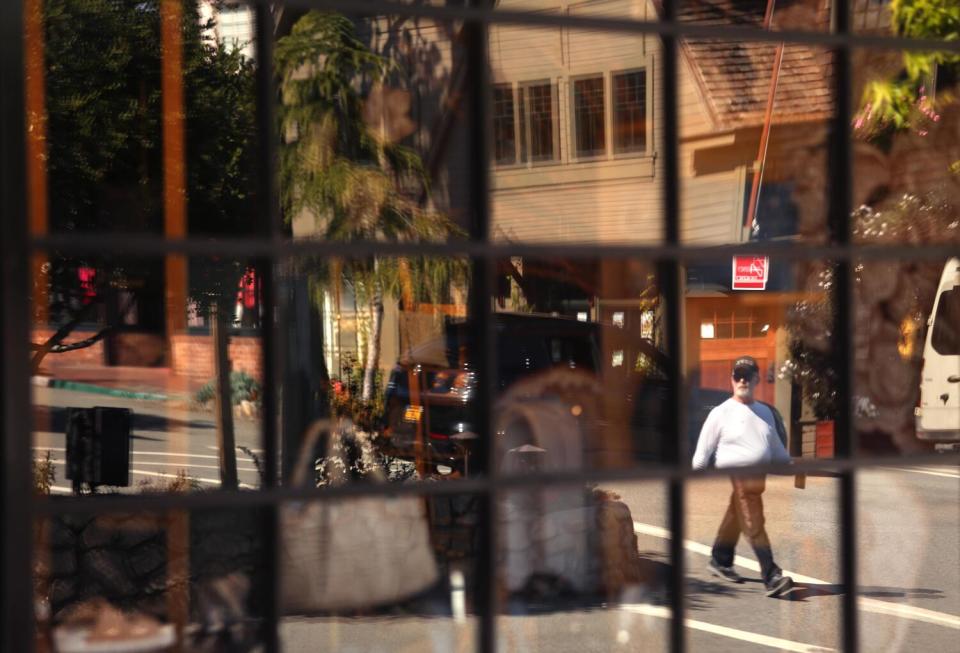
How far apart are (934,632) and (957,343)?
0.76 meters

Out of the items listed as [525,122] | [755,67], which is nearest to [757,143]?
[755,67]

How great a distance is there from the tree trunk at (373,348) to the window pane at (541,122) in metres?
0.49

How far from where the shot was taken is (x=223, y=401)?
2291mm

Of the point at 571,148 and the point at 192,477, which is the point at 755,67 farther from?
the point at 192,477

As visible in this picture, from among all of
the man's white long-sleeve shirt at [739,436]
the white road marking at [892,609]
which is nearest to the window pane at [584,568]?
the man's white long-sleeve shirt at [739,436]

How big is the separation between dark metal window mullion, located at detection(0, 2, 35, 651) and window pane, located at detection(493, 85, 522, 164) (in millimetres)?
Answer: 1014

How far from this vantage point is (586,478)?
207 cm

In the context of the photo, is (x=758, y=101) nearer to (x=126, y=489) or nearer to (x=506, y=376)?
(x=506, y=376)

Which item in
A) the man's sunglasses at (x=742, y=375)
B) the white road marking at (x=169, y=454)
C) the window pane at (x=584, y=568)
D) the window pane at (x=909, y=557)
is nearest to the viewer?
the white road marking at (x=169, y=454)

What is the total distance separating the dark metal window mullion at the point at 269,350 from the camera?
189 centimetres

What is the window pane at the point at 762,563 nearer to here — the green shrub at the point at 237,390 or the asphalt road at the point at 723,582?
the asphalt road at the point at 723,582

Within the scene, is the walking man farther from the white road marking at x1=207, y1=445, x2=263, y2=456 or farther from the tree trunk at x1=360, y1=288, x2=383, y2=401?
the white road marking at x1=207, y1=445, x2=263, y2=456

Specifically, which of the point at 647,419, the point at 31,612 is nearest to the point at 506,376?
the point at 647,419

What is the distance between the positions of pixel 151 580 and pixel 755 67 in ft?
6.14
